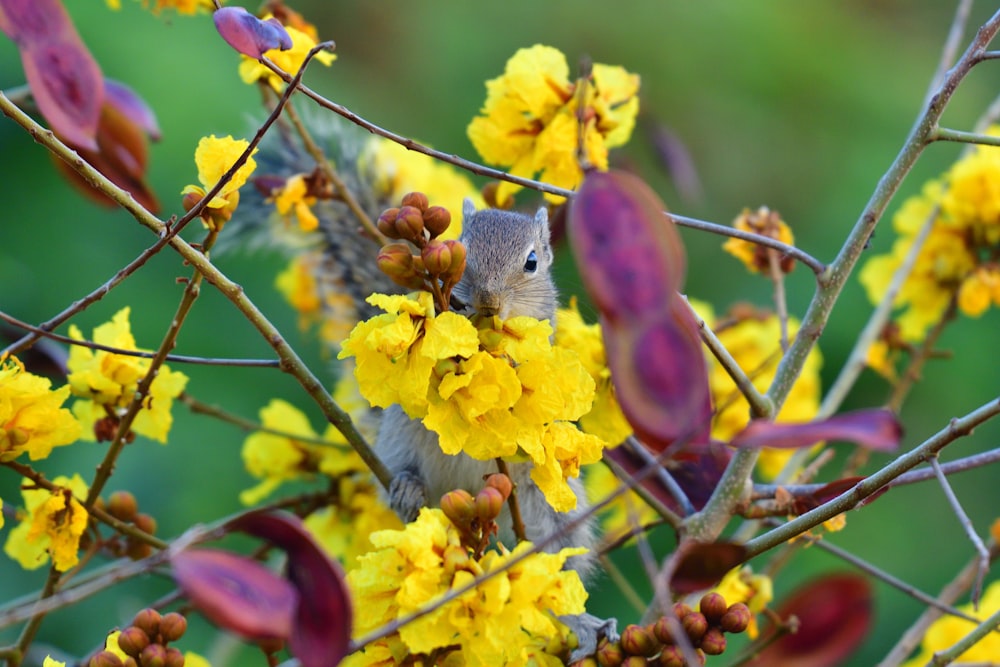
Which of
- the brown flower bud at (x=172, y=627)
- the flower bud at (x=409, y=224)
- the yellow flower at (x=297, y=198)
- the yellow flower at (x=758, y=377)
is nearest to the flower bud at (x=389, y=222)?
the flower bud at (x=409, y=224)

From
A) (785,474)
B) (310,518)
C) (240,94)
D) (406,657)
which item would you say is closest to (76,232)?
(240,94)

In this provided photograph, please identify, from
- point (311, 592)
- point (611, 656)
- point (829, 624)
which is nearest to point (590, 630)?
point (611, 656)

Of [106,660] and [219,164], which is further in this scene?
[219,164]

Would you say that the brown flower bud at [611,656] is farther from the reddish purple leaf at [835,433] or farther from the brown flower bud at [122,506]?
the brown flower bud at [122,506]

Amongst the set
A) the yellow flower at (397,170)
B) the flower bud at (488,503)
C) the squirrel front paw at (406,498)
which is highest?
the yellow flower at (397,170)

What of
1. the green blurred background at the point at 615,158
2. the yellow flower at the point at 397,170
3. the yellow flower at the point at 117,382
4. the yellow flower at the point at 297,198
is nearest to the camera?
the yellow flower at the point at 117,382

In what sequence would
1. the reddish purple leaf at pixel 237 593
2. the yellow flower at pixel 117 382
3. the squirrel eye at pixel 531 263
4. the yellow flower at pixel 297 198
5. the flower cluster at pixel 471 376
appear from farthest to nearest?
1. the squirrel eye at pixel 531 263
2. the yellow flower at pixel 297 198
3. the yellow flower at pixel 117 382
4. the flower cluster at pixel 471 376
5. the reddish purple leaf at pixel 237 593

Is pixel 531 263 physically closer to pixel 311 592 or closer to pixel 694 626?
pixel 694 626
